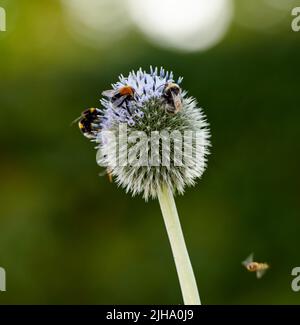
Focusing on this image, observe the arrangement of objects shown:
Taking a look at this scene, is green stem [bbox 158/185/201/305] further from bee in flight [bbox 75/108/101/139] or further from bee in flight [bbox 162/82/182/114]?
bee in flight [bbox 75/108/101/139]

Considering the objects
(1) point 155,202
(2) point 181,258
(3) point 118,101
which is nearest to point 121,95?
(3) point 118,101

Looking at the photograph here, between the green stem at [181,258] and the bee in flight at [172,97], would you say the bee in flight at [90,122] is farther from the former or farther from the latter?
the green stem at [181,258]

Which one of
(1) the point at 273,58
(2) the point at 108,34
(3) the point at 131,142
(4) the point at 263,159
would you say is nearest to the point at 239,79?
(1) the point at 273,58

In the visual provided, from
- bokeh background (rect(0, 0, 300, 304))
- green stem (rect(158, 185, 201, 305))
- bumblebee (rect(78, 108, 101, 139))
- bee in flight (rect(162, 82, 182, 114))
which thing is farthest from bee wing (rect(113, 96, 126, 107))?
bokeh background (rect(0, 0, 300, 304))

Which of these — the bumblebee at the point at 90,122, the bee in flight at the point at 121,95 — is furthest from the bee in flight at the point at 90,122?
the bee in flight at the point at 121,95

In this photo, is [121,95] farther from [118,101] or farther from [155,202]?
[155,202]

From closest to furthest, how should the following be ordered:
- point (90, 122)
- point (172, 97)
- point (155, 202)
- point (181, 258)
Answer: point (181, 258) → point (172, 97) → point (90, 122) → point (155, 202)

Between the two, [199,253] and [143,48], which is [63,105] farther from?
[199,253]
